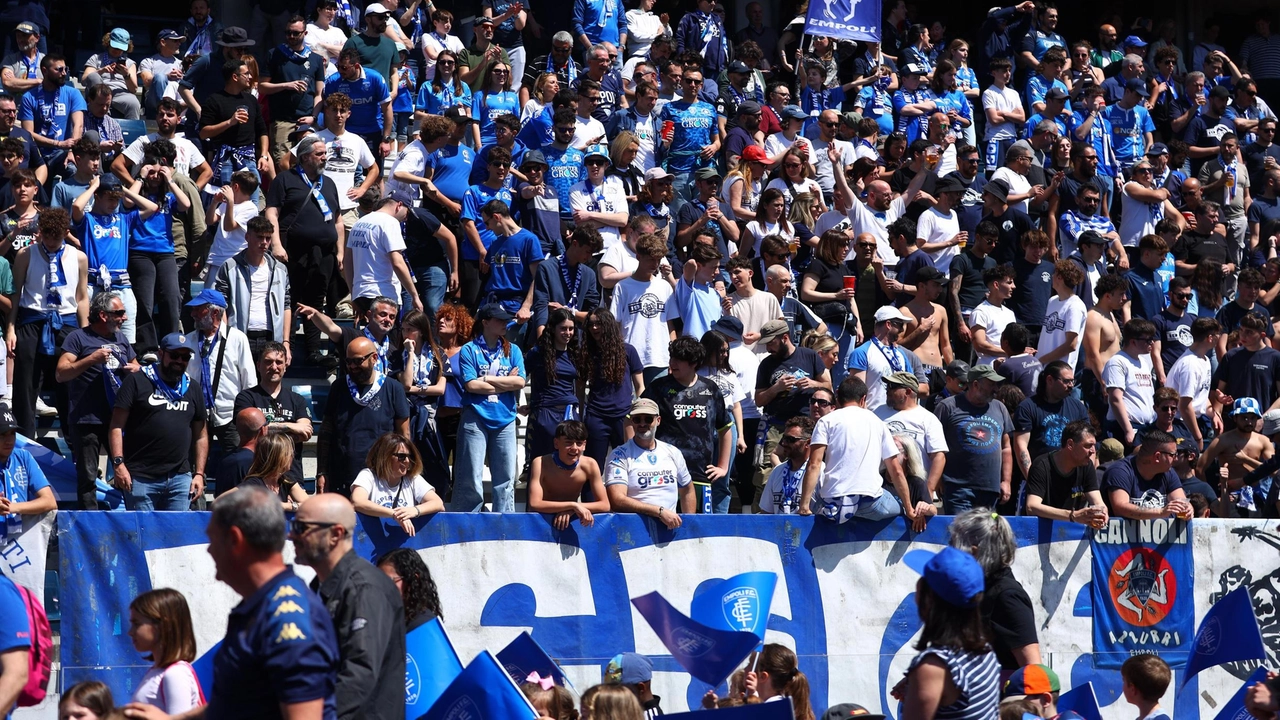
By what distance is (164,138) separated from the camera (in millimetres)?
13391

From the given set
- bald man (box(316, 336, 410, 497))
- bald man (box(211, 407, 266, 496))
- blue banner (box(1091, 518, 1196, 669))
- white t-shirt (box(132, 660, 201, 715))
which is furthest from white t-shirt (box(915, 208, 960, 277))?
white t-shirt (box(132, 660, 201, 715))

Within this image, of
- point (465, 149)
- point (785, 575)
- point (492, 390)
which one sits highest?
point (465, 149)

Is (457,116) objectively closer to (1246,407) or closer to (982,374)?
(982,374)

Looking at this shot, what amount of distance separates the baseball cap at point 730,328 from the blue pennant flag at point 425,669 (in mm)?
5886

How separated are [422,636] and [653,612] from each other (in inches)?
96.4

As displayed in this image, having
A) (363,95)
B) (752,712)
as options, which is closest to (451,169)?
(363,95)

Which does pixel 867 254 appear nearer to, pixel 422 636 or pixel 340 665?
pixel 422 636

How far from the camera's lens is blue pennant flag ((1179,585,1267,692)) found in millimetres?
7387

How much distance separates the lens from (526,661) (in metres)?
6.87

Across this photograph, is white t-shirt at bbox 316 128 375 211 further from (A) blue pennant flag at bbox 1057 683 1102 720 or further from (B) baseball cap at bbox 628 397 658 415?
(A) blue pennant flag at bbox 1057 683 1102 720

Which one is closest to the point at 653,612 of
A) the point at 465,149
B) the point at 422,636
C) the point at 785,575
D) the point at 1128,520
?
the point at 785,575

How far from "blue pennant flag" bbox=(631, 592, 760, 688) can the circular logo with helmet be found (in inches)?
128

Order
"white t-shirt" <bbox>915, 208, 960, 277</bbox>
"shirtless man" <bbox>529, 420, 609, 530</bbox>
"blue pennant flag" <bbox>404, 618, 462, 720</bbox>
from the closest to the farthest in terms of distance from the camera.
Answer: "blue pennant flag" <bbox>404, 618, 462, 720</bbox> → "shirtless man" <bbox>529, 420, 609, 530</bbox> → "white t-shirt" <bbox>915, 208, 960, 277</bbox>

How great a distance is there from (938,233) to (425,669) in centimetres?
929
